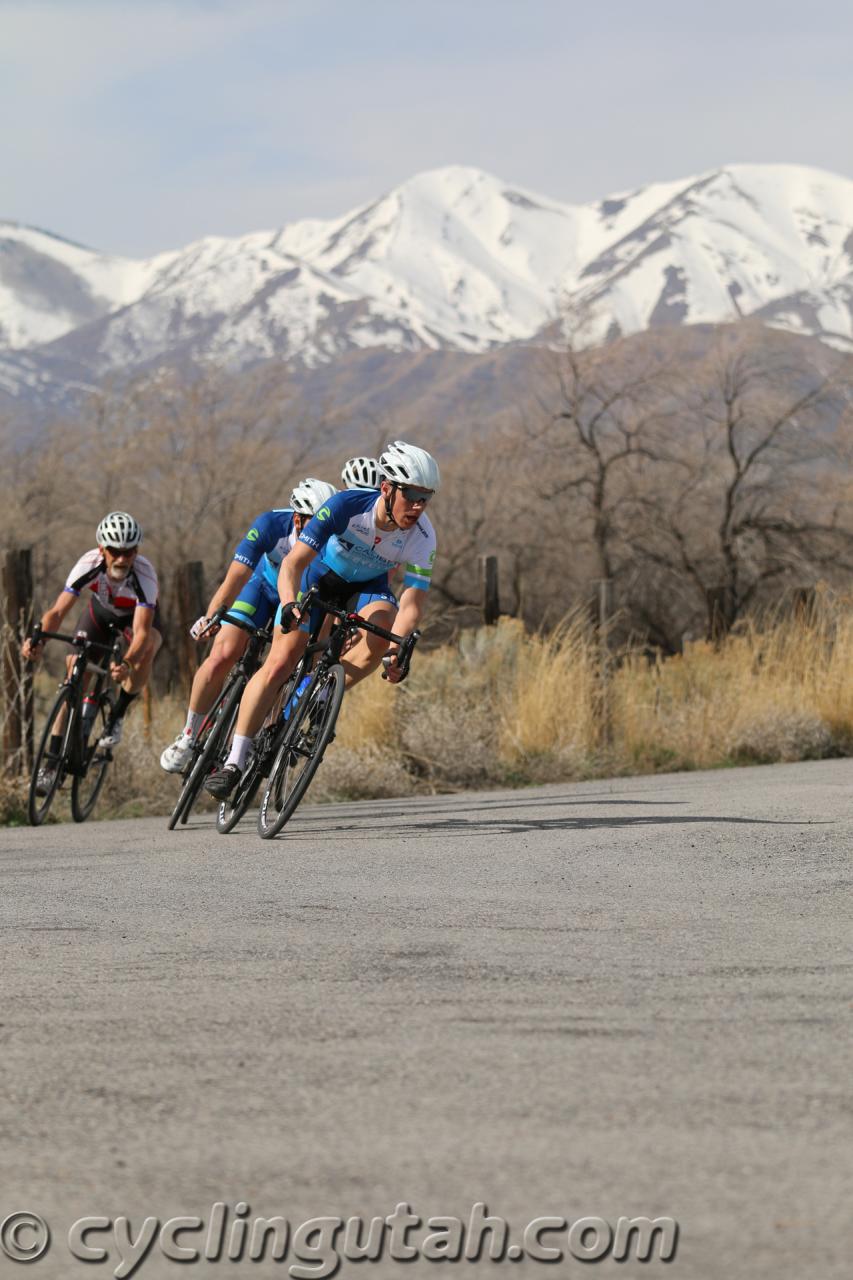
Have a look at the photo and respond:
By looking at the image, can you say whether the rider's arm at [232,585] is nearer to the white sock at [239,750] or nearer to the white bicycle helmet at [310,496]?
the white bicycle helmet at [310,496]

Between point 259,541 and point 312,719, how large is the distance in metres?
1.42

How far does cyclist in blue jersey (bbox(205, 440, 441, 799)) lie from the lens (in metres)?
Answer: 9.58

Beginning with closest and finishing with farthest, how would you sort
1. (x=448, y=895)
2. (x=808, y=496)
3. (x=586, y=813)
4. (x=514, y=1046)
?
(x=514, y=1046) → (x=448, y=895) → (x=586, y=813) → (x=808, y=496)

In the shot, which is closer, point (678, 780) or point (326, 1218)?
point (326, 1218)

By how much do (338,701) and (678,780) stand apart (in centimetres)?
590

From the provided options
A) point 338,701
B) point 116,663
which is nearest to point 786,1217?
point 338,701

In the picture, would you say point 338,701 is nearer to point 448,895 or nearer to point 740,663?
point 448,895

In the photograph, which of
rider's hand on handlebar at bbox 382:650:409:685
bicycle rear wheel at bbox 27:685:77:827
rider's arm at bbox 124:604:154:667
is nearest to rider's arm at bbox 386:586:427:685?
rider's hand on handlebar at bbox 382:650:409:685

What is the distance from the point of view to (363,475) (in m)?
10.5

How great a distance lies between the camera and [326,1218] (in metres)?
3.50

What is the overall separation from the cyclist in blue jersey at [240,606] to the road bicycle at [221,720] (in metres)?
0.04

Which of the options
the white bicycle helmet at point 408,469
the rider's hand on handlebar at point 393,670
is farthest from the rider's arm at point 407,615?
the white bicycle helmet at point 408,469

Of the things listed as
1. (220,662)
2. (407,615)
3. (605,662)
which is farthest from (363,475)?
(605,662)

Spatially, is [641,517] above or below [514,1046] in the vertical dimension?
above
